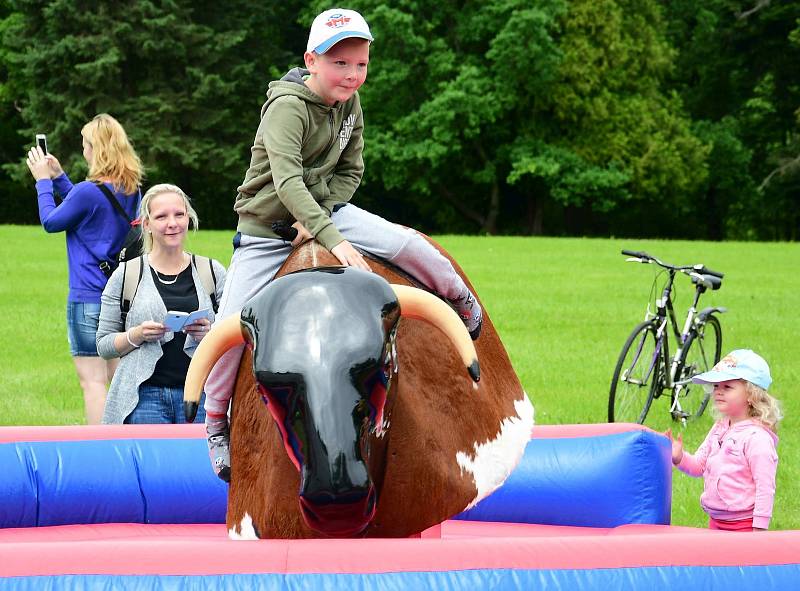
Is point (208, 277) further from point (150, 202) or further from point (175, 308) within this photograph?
point (150, 202)

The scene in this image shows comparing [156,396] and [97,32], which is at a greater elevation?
[97,32]

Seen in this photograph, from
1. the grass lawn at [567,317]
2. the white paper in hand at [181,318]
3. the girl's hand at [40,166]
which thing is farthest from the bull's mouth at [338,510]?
the girl's hand at [40,166]

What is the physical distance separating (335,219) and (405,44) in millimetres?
37737

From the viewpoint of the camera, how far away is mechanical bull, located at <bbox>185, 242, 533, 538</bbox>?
124 inches

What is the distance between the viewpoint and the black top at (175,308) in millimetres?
6219

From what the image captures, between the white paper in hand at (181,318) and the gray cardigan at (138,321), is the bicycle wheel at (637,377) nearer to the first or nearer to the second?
the gray cardigan at (138,321)

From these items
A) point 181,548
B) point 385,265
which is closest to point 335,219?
point 385,265

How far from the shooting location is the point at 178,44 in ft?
135

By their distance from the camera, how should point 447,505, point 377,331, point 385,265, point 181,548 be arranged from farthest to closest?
1. point 385,265
2. point 447,505
3. point 181,548
4. point 377,331

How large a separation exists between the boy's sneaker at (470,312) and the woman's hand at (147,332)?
211 centimetres

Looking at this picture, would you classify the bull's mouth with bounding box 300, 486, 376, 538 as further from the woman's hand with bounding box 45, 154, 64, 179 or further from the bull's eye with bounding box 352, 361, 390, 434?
the woman's hand with bounding box 45, 154, 64, 179

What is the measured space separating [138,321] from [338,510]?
3.37m

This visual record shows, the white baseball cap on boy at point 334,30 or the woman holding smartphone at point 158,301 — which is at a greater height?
the white baseball cap on boy at point 334,30

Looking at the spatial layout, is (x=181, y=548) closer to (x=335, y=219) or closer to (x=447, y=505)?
(x=447, y=505)
